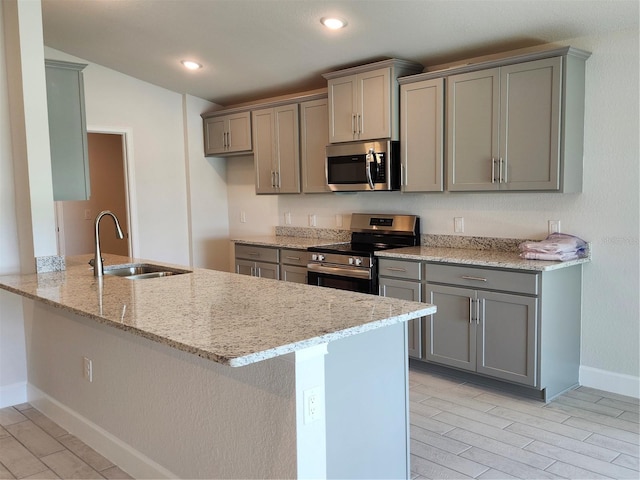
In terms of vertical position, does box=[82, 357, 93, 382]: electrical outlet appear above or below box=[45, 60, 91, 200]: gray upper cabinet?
below

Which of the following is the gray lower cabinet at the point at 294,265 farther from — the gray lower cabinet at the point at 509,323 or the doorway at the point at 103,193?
A: the doorway at the point at 103,193

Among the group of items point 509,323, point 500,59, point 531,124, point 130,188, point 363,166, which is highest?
point 500,59

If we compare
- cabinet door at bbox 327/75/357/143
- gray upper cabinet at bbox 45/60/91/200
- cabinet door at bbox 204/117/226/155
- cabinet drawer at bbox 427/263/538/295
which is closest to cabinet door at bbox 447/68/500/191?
cabinet drawer at bbox 427/263/538/295

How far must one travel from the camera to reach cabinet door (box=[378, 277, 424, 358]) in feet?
12.8

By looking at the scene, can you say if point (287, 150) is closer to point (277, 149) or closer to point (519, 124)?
point (277, 149)

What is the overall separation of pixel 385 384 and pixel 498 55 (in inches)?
106

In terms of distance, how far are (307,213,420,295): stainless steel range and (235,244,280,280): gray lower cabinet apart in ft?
1.68

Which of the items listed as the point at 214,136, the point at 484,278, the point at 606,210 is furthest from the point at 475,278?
the point at 214,136

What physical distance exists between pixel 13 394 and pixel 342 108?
3.10 meters

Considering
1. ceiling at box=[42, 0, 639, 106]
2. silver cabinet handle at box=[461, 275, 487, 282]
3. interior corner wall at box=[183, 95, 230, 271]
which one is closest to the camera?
ceiling at box=[42, 0, 639, 106]

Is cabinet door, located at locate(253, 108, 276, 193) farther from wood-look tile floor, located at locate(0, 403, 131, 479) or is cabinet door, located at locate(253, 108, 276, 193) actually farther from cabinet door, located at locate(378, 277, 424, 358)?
wood-look tile floor, located at locate(0, 403, 131, 479)

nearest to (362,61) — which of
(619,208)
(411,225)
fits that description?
(411,225)

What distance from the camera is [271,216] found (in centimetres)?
585

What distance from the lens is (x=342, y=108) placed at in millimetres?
4441
